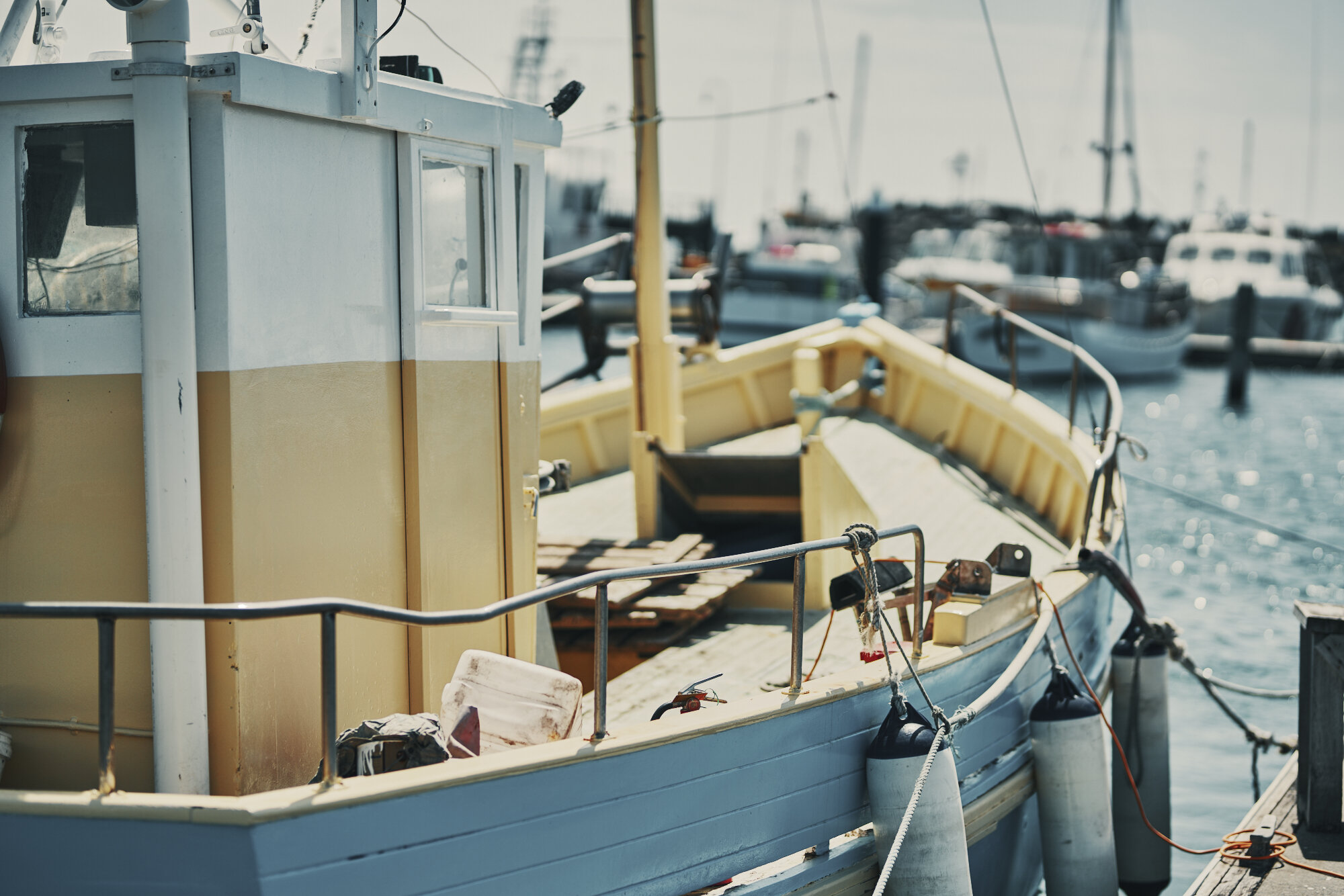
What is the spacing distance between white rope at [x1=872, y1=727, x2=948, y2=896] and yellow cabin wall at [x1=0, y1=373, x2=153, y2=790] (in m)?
2.31

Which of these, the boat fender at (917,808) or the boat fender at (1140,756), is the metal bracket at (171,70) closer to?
the boat fender at (917,808)

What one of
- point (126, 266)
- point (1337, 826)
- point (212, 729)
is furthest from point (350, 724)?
point (1337, 826)

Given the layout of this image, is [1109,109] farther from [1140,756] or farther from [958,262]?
[1140,756]

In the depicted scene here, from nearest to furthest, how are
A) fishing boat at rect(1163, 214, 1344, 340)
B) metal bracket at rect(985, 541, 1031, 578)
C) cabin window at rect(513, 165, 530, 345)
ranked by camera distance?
cabin window at rect(513, 165, 530, 345), metal bracket at rect(985, 541, 1031, 578), fishing boat at rect(1163, 214, 1344, 340)

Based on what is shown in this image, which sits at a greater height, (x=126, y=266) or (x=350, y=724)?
(x=126, y=266)

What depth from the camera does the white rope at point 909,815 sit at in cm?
412

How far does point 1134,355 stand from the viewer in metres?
42.8

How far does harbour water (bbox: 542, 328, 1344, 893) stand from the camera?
1109cm

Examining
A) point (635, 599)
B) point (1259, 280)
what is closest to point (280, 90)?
point (635, 599)

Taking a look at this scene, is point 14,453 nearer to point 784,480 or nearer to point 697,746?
point 697,746

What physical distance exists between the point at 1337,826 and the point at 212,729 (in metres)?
5.59

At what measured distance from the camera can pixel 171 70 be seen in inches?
136

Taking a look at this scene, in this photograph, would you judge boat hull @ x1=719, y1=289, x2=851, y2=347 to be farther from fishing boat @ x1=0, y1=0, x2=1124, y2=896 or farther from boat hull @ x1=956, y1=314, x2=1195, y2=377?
fishing boat @ x1=0, y1=0, x2=1124, y2=896

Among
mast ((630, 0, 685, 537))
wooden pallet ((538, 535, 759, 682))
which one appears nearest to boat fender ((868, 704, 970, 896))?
wooden pallet ((538, 535, 759, 682))
